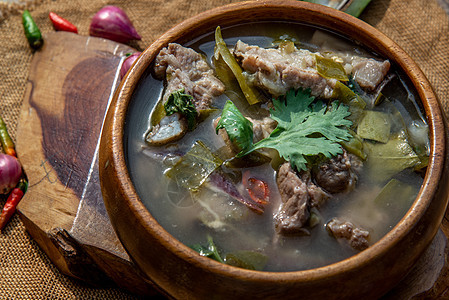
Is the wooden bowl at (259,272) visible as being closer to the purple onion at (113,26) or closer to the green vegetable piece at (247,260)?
the green vegetable piece at (247,260)

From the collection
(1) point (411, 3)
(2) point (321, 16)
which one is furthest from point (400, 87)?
(1) point (411, 3)

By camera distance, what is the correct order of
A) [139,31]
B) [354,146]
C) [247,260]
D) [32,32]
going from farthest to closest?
[139,31] < [32,32] < [354,146] < [247,260]

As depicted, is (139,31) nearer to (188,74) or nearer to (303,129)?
(188,74)

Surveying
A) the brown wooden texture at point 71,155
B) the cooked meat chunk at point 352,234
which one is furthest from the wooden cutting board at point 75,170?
the cooked meat chunk at point 352,234

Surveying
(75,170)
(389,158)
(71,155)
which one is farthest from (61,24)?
(389,158)

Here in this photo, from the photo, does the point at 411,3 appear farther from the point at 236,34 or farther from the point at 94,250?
the point at 94,250
